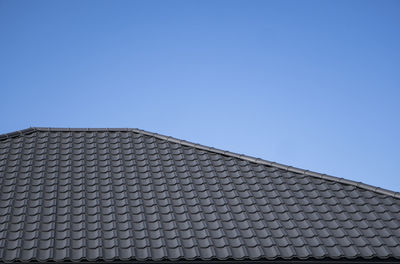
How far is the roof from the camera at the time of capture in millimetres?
9172

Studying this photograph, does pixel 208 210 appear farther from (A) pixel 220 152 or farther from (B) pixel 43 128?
(B) pixel 43 128

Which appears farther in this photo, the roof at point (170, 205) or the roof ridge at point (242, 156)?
the roof ridge at point (242, 156)

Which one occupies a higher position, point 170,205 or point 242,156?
point 170,205

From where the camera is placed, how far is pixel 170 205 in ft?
34.8

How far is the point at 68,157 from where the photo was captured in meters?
12.5

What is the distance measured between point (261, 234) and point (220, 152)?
367 cm

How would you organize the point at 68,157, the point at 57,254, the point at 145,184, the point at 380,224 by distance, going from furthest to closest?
the point at 68,157 → the point at 145,184 → the point at 380,224 → the point at 57,254

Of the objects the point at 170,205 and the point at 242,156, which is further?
the point at 242,156

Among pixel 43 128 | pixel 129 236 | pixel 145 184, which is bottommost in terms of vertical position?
pixel 43 128

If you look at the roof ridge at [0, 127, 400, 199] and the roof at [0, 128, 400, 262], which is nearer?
the roof at [0, 128, 400, 262]

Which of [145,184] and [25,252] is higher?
[25,252]

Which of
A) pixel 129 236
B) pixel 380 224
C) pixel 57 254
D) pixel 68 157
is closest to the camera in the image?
pixel 57 254

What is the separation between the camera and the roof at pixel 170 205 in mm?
9172

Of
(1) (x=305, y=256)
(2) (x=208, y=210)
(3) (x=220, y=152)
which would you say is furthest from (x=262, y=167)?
(1) (x=305, y=256)
